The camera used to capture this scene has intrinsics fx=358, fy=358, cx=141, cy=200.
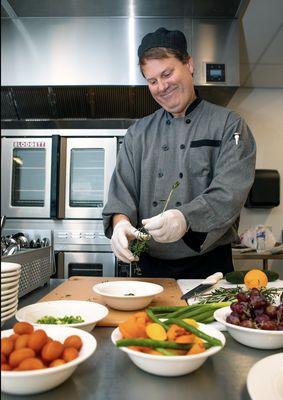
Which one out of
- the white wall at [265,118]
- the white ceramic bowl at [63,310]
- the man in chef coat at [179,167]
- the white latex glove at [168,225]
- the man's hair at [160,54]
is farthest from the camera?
the white wall at [265,118]

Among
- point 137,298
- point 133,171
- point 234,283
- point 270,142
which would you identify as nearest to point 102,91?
point 133,171

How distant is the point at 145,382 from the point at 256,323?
29 centimetres

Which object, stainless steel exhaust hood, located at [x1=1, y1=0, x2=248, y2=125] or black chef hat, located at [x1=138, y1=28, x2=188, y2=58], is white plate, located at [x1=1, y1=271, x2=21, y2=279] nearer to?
black chef hat, located at [x1=138, y1=28, x2=188, y2=58]

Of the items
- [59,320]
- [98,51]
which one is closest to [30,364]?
[59,320]

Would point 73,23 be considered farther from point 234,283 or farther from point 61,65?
point 234,283

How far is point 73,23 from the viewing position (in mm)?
2838

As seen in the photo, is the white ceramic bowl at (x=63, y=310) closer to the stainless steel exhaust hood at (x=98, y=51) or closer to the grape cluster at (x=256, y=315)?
the grape cluster at (x=256, y=315)

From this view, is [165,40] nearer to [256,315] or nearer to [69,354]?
[256,315]

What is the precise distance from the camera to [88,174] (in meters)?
2.83

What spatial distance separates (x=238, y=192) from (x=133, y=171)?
53 cm

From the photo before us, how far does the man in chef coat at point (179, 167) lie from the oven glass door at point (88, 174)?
1051 mm

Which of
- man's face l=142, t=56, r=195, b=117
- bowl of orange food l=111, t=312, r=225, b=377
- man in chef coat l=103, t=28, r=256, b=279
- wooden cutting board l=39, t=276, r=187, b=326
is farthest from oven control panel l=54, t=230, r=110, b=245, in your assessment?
bowl of orange food l=111, t=312, r=225, b=377

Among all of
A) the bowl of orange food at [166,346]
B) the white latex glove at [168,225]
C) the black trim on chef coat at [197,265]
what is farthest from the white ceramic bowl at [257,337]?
the black trim on chef coat at [197,265]

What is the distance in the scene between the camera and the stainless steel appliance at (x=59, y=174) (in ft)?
9.14
